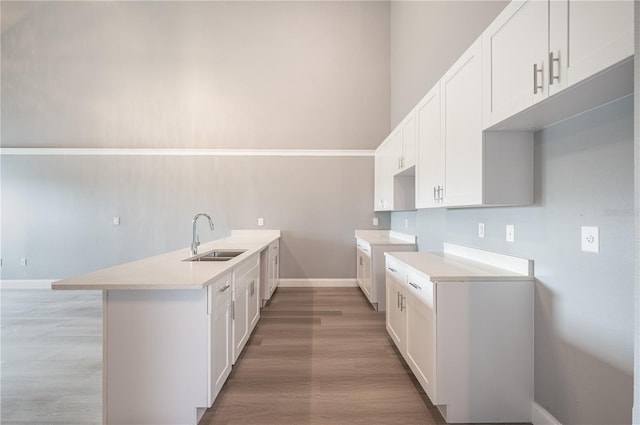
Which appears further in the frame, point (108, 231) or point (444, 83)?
point (108, 231)

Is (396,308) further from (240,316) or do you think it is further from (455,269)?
(240,316)

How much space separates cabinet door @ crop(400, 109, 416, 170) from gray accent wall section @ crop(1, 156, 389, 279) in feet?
5.98

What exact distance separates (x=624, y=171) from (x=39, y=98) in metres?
7.48

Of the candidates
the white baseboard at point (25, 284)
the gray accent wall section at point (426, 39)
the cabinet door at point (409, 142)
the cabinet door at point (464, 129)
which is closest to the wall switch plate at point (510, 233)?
the cabinet door at point (464, 129)

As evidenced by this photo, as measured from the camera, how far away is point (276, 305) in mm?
3896

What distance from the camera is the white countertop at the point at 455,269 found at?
1721 millimetres

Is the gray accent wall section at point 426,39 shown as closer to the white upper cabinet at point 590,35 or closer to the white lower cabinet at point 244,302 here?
the white upper cabinet at point 590,35

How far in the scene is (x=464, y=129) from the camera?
1.86 meters

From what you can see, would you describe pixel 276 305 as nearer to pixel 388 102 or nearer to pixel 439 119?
pixel 439 119

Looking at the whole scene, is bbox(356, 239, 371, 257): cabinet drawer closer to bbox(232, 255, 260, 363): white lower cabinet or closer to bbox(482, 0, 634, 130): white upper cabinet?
bbox(232, 255, 260, 363): white lower cabinet

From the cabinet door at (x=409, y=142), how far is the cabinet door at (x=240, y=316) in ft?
6.69

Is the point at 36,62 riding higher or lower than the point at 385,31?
lower

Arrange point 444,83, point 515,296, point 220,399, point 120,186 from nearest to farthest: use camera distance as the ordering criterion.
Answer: point 515,296, point 220,399, point 444,83, point 120,186

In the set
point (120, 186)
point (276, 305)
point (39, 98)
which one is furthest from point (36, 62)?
point (276, 305)
